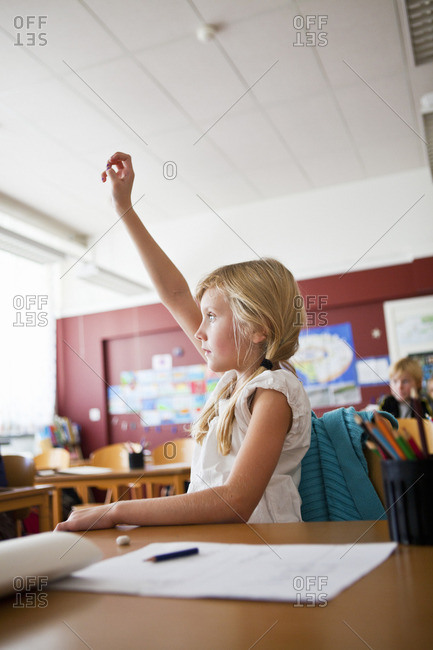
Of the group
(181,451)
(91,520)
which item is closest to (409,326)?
(181,451)

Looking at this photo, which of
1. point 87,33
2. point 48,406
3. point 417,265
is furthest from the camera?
point 48,406

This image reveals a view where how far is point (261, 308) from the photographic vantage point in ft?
3.65

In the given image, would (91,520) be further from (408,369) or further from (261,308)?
(408,369)

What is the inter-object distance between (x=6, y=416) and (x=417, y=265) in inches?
165

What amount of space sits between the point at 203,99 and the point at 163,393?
10.6 ft

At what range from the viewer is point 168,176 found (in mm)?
4844

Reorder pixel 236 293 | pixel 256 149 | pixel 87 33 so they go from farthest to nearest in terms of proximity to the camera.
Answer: pixel 256 149
pixel 87 33
pixel 236 293

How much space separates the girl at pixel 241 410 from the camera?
0.88 metres

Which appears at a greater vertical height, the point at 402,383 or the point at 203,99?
the point at 203,99

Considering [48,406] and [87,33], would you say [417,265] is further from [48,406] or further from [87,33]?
[48,406]

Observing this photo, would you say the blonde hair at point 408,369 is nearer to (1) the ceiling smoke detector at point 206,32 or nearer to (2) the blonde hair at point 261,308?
(1) the ceiling smoke detector at point 206,32

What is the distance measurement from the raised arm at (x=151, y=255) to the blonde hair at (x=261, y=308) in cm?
17

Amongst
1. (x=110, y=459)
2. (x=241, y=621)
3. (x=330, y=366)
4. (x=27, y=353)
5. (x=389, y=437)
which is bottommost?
(x=110, y=459)

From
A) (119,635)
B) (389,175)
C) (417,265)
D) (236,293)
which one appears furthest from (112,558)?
(389,175)
